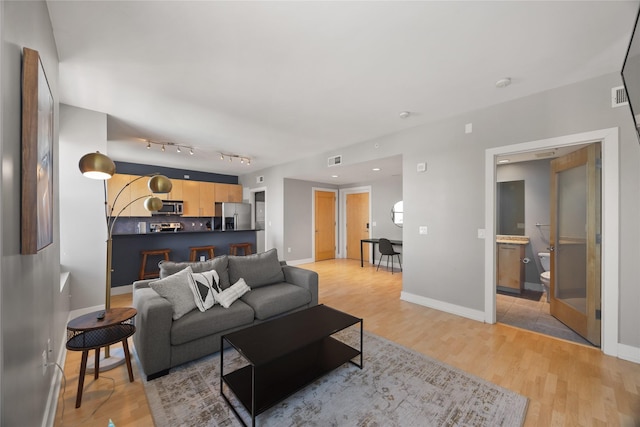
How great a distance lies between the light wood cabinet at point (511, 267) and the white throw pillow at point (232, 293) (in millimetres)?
4105

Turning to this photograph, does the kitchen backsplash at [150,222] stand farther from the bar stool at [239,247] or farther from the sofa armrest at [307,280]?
the sofa armrest at [307,280]

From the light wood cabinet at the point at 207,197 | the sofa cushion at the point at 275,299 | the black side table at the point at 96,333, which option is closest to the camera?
the black side table at the point at 96,333

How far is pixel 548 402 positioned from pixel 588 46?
272 centimetres

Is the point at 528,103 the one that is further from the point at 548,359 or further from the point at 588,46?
the point at 548,359

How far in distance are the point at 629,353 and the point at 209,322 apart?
3.74 metres

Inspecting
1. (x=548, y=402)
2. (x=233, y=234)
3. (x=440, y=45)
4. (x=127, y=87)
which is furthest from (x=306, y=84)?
(x=233, y=234)

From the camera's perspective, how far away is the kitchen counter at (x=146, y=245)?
4.44 metres

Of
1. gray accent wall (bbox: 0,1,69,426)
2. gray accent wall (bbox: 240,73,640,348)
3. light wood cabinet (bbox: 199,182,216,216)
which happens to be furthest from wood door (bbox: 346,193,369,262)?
gray accent wall (bbox: 0,1,69,426)

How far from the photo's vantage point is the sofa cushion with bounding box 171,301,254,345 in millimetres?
2107

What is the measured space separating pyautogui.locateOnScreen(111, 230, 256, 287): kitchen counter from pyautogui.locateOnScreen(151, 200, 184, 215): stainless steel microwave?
5.71 feet

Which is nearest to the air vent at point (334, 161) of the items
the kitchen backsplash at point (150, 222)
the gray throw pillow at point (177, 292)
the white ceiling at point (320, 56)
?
the white ceiling at point (320, 56)

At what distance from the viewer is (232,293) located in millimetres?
2588

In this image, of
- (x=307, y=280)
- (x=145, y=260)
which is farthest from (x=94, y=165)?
(x=145, y=260)

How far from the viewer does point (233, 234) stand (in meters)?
5.68
